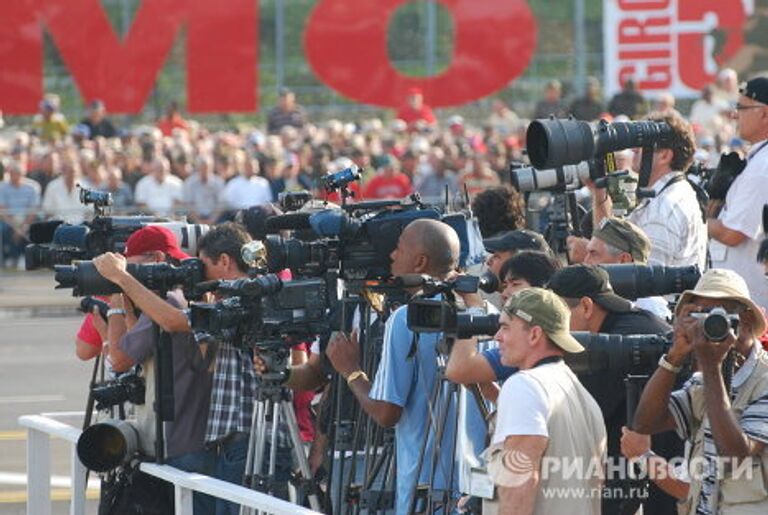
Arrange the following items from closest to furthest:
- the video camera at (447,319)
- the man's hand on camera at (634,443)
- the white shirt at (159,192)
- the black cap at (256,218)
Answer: the man's hand on camera at (634,443), the video camera at (447,319), the black cap at (256,218), the white shirt at (159,192)

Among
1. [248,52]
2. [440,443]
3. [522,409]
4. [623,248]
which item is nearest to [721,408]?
[522,409]

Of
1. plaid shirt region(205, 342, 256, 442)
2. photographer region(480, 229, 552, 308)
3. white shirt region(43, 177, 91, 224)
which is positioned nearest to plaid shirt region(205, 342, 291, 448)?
plaid shirt region(205, 342, 256, 442)

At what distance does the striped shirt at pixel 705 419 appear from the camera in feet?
22.5

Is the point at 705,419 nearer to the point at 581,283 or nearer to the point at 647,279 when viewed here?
the point at 581,283

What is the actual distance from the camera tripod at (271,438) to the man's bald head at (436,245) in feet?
2.82

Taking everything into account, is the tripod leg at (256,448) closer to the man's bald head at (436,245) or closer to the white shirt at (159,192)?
the man's bald head at (436,245)

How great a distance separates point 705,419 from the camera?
697cm

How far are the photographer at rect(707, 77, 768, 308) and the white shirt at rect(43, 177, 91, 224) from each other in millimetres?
15980

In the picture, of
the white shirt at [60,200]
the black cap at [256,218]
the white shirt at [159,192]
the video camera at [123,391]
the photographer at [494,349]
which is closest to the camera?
the photographer at [494,349]

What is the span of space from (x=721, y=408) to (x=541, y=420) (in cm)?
60

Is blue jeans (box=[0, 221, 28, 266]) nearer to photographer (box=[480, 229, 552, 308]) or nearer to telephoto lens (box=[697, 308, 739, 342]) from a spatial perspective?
photographer (box=[480, 229, 552, 308])

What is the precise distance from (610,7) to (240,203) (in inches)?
349

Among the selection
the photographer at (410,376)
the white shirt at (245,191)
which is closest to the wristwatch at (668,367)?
the photographer at (410,376)

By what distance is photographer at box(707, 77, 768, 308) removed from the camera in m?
9.94
